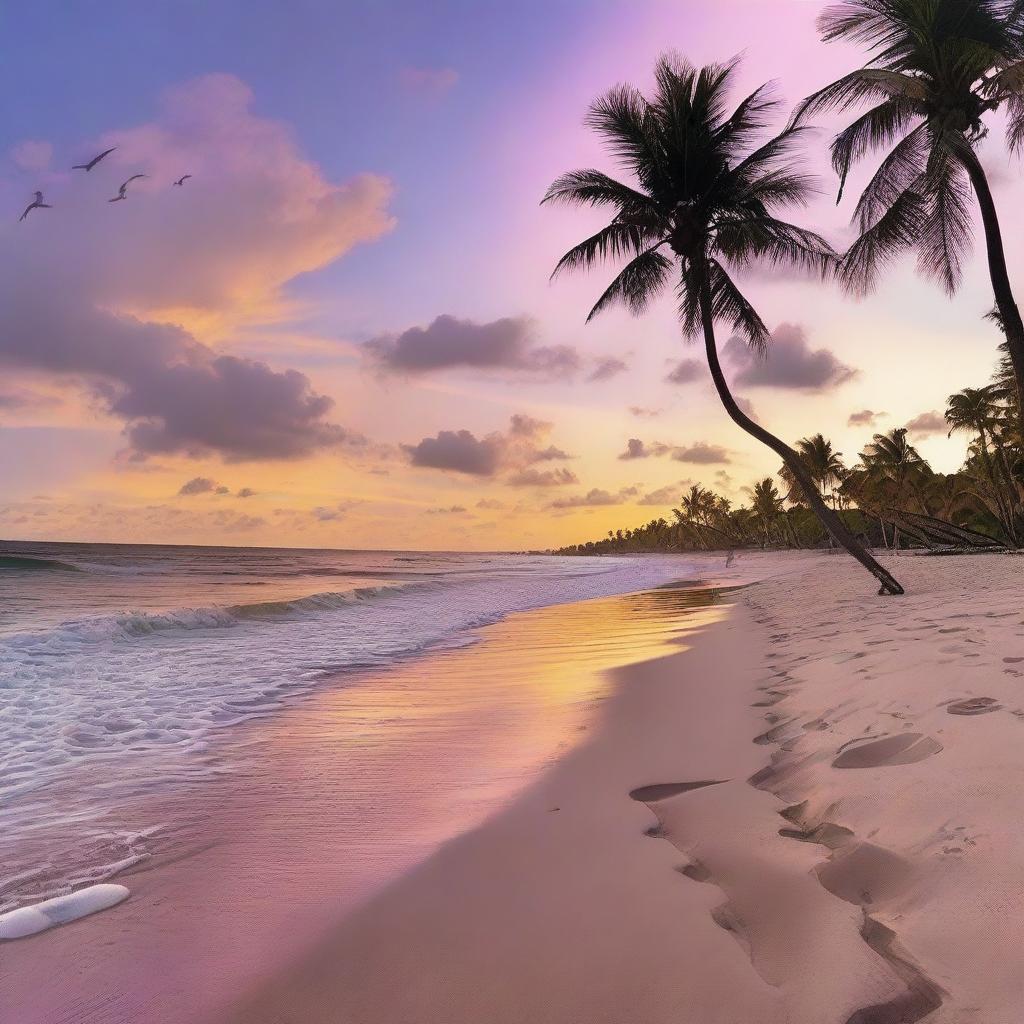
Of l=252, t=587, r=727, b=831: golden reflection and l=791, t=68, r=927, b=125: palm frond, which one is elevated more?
l=791, t=68, r=927, b=125: palm frond

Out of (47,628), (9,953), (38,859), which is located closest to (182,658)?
(47,628)

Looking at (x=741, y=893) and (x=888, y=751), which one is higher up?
(x=888, y=751)

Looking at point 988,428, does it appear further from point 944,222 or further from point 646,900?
point 646,900

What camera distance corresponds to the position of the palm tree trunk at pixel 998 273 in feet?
34.7

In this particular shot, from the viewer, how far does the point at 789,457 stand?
12289 millimetres

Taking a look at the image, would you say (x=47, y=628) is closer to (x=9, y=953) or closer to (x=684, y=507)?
(x=9, y=953)

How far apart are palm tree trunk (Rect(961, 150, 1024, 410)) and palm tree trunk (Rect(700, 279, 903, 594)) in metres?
3.62

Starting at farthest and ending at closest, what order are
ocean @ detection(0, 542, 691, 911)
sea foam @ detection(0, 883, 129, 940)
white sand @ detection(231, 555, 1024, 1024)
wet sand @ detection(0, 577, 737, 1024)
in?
ocean @ detection(0, 542, 691, 911)
sea foam @ detection(0, 883, 129, 940)
wet sand @ detection(0, 577, 737, 1024)
white sand @ detection(231, 555, 1024, 1024)

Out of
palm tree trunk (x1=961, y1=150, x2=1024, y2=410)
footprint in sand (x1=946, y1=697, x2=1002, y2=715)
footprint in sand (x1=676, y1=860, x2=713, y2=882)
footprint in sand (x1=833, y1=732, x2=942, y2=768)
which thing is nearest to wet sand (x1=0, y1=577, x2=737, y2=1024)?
footprint in sand (x1=676, y1=860, x2=713, y2=882)

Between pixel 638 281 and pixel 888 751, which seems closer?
pixel 888 751

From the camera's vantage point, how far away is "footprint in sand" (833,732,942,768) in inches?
116

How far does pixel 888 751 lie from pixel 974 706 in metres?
0.66

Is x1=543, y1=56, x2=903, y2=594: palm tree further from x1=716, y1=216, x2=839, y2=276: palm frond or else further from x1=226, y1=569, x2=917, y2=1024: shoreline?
x1=226, y1=569, x2=917, y2=1024: shoreline

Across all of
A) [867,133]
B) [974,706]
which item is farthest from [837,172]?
[974,706]
